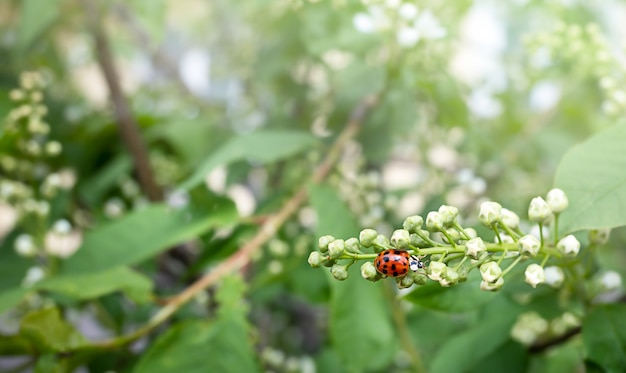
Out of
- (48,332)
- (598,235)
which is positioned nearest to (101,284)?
(48,332)

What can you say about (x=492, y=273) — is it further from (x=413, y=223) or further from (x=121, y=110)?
(x=121, y=110)

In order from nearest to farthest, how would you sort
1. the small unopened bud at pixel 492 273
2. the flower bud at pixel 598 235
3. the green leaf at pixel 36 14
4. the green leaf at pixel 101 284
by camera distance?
the small unopened bud at pixel 492 273, the flower bud at pixel 598 235, the green leaf at pixel 101 284, the green leaf at pixel 36 14

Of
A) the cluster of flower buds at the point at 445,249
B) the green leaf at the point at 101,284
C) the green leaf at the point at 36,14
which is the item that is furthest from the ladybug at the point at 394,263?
the green leaf at the point at 36,14

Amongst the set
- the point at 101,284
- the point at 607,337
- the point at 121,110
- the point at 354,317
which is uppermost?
the point at 121,110

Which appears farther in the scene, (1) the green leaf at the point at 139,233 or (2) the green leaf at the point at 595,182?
(1) the green leaf at the point at 139,233

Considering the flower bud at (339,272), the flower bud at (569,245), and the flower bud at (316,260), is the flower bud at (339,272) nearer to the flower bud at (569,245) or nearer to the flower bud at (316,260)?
the flower bud at (316,260)

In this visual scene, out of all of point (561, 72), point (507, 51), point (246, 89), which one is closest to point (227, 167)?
point (246, 89)

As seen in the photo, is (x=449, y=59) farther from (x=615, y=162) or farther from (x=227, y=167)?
(x=615, y=162)
